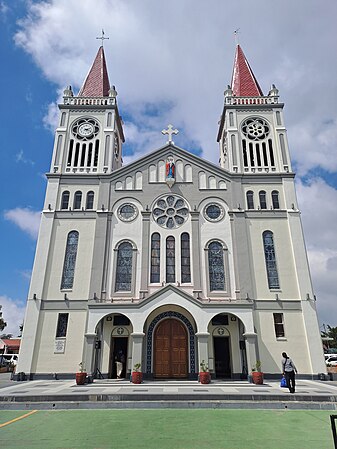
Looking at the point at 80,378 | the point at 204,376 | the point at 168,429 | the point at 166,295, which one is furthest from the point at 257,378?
the point at 168,429

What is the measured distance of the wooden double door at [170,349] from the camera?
18594 mm

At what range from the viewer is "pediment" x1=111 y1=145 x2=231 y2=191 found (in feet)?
76.3

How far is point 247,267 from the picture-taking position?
20562 mm

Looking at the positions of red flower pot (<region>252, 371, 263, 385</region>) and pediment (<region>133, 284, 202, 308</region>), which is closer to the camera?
red flower pot (<region>252, 371, 263, 385</region>)

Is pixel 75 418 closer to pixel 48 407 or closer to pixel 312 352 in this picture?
pixel 48 407

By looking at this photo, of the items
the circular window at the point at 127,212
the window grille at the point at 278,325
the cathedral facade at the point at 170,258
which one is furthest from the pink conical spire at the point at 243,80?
the window grille at the point at 278,325

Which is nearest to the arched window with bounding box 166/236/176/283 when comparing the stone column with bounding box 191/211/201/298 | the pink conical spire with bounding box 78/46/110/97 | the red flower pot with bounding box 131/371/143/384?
the stone column with bounding box 191/211/201/298

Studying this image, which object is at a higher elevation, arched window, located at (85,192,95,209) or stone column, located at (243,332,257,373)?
arched window, located at (85,192,95,209)

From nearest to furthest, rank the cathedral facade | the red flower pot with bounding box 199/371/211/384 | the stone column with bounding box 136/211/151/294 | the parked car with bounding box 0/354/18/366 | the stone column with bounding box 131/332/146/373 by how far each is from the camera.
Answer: the red flower pot with bounding box 199/371/211/384 < the stone column with bounding box 131/332/146/373 < the cathedral facade < the stone column with bounding box 136/211/151/294 < the parked car with bounding box 0/354/18/366

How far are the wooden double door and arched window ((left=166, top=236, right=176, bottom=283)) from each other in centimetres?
259

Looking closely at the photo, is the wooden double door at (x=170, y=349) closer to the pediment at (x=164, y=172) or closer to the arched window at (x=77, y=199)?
the pediment at (x=164, y=172)

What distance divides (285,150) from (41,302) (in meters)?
19.8

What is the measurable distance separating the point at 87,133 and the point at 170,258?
1189 centimetres

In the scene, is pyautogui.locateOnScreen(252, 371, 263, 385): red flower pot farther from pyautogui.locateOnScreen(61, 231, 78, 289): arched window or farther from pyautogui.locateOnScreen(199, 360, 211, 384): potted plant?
pyautogui.locateOnScreen(61, 231, 78, 289): arched window
